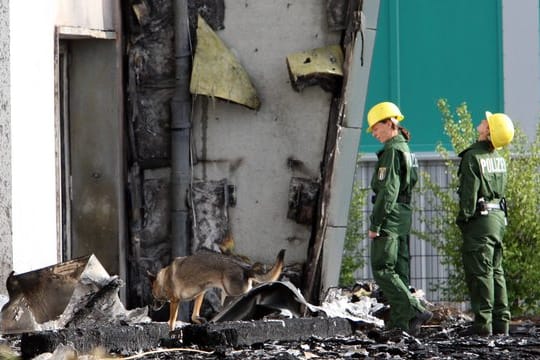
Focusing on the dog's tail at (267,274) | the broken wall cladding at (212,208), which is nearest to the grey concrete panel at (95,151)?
the broken wall cladding at (212,208)

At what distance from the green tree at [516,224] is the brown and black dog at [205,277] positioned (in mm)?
5368

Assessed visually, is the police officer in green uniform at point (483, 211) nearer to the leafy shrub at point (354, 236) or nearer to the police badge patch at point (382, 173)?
the police badge patch at point (382, 173)

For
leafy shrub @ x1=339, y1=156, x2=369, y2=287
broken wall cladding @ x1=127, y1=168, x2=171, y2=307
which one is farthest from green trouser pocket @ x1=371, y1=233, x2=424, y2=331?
leafy shrub @ x1=339, y1=156, x2=369, y2=287

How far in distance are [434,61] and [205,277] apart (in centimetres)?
1054

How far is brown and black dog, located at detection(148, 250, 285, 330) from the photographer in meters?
11.5

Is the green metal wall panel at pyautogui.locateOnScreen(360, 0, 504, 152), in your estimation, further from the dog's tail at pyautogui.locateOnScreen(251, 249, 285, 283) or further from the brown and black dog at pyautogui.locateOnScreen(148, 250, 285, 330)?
the brown and black dog at pyautogui.locateOnScreen(148, 250, 285, 330)

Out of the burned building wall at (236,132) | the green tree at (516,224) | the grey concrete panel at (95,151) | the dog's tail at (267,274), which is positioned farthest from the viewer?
the green tree at (516,224)

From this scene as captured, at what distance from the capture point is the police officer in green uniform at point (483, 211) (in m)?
12.1

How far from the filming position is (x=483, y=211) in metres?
12.1

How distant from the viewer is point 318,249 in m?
13.8

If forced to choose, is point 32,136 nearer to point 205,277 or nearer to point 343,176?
point 205,277

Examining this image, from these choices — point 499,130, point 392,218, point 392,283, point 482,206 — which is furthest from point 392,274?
point 499,130

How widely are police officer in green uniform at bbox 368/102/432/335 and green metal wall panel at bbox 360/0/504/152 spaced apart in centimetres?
901

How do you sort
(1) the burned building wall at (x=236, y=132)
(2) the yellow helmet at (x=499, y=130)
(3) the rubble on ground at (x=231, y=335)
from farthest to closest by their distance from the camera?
(1) the burned building wall at (x=236, y=132) → (2) the yellow helmet at (x=499, y=130) → (3) the rubble on ground at (x=231, y=335)
